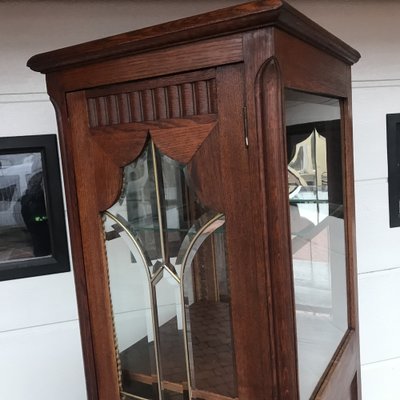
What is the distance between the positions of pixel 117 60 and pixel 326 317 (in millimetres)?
597

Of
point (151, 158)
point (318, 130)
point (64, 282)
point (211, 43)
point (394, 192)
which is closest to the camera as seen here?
point (211, 43)

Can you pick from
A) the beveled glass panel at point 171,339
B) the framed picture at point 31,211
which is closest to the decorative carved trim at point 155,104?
the beveled glass panel at point 171,339

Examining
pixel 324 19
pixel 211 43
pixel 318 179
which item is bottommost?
pixel 318 179

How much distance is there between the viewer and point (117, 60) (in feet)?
2.14

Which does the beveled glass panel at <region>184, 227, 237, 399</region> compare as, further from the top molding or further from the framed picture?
the framed picture

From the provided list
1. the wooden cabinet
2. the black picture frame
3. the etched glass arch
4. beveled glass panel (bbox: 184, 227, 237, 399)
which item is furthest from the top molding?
the black picture frame

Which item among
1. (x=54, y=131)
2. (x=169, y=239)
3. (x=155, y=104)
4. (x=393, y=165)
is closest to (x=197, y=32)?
(x=155, y=104)

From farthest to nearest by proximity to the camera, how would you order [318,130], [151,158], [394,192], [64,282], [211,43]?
[394,192] → [64,282] → [318,130] → [151,158] → [211,43]

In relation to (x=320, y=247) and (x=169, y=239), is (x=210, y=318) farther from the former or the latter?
(x=320, y=247)

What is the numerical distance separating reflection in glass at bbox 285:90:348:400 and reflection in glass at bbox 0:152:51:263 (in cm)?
61

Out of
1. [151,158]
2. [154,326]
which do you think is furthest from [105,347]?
[151,158]

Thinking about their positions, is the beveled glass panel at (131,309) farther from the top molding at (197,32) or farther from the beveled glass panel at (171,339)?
the top molding at (197,32)

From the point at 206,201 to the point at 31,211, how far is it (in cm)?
58

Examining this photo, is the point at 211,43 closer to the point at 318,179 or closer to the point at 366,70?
the point at 318,179
